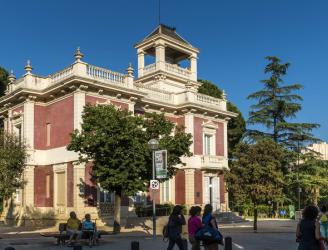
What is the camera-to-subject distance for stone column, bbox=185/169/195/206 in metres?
36.1

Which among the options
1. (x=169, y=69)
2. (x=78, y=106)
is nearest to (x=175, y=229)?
(x=78, y=106)

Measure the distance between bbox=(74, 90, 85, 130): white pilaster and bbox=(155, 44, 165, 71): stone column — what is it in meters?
11.2

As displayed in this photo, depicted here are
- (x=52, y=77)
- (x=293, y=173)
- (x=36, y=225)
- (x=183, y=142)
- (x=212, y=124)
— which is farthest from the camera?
(x=293, y=173)

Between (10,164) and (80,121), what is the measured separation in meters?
6.42

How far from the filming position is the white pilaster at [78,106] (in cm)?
2919

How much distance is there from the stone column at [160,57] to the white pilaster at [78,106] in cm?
1123

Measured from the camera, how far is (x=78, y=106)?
29.2 m

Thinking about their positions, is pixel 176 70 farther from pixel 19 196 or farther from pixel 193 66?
pixel 19 196

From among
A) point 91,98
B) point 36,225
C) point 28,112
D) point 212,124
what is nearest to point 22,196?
point 36,225

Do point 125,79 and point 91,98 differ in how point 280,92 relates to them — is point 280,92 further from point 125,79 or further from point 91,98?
point 91,98

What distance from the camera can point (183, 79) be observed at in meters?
41.4

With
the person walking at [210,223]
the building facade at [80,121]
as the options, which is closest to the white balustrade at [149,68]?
the building facade at [80,121]

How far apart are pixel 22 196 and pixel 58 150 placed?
3.94m

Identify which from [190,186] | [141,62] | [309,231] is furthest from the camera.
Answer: [141,62]
